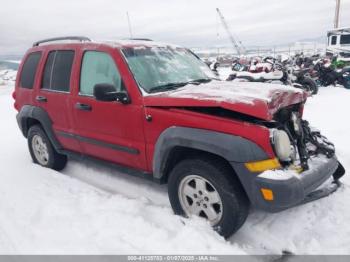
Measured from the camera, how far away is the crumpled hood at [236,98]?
2.93 meters

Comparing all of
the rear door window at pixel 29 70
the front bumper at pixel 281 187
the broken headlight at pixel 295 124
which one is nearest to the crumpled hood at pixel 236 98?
the broken headlight at pixel 295 124

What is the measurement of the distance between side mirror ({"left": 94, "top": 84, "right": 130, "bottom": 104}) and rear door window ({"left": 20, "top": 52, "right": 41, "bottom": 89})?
2.11 metres

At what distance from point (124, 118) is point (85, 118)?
74 centimetres

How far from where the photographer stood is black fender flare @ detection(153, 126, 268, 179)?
9.37 ft

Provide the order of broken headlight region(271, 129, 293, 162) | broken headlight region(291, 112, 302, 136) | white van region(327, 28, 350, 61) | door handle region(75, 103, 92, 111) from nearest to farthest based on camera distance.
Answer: broken headlight region(271, 129, 293, 162) → broken headlight region(291, 112, 302, 136) → door handle region(75, 103, 92, 111) → white van region(327, 28, 350, 61)

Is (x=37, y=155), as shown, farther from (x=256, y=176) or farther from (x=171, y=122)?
(x=256, y=176)

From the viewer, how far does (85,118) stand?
4.16 m

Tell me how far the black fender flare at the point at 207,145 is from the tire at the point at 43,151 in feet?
7.31

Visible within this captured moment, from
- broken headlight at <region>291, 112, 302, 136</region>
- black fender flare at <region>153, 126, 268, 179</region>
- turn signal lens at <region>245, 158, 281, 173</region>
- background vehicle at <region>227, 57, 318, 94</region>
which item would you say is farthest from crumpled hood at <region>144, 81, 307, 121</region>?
background vehicle at <region>227, 57, 318, 94</region>

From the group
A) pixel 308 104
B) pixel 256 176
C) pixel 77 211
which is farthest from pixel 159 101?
pixel 308 104

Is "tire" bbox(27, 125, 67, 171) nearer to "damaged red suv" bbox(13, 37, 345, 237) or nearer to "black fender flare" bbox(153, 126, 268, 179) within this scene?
"damaged red suv" bbox(13, 37, 345, 237)

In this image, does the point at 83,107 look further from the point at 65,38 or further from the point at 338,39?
the point at 338,39

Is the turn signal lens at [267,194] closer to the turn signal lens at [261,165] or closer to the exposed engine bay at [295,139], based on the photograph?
the turn signal lens at [261,165]

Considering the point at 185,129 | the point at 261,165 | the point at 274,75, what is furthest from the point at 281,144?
the point at 274,75
